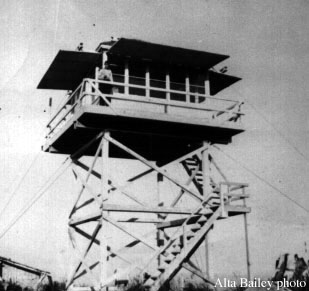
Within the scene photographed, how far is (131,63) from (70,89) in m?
4.35

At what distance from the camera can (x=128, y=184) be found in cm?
2002

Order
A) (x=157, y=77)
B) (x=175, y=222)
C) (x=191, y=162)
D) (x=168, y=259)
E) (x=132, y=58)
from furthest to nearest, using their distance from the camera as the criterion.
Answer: (x=191, y=162), (x=157, y=77), (x=175, y=222), (x=132, y=58), (x=168, y=259)

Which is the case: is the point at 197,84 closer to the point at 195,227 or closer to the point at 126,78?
the point at 126,78

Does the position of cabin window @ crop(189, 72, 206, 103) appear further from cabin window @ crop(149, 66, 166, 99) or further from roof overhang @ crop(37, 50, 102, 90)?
roof overhang @ crop(37, 50, 102, 90)

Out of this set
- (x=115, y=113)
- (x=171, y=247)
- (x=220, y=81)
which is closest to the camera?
(x=115, y=113)

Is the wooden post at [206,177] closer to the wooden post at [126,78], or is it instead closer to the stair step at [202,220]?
the stair step at [202,220]

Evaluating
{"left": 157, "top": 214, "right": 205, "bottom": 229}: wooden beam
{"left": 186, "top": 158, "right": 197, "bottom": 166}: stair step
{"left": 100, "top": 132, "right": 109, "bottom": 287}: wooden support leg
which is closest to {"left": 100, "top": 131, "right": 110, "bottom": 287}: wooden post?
{"left": 100, "top": 132, "right": 109, "bottom": 287}: wooden support leg

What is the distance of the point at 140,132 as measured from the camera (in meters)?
20.0

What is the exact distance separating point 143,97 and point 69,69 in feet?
12.0

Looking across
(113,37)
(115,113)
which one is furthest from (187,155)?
(113,37)

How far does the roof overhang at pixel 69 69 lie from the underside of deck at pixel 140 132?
228 cm

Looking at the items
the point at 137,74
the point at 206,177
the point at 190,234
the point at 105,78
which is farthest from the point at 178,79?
the point at 190,234

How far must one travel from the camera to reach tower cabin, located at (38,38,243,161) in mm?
19375

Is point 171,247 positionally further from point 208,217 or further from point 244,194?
point 244,194
